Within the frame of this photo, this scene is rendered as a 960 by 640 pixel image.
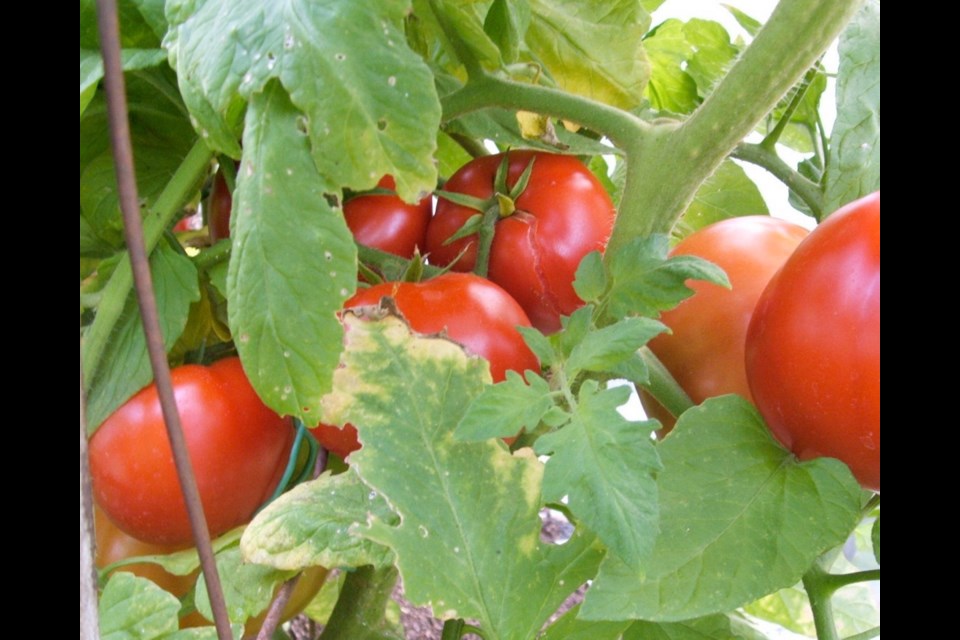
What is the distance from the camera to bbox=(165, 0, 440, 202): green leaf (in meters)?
0.36

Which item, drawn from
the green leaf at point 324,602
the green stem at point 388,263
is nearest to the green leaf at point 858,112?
the green stem at point 388,263

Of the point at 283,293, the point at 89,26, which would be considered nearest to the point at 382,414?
the point at 283,293

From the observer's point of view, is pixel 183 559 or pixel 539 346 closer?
pixel 539 346

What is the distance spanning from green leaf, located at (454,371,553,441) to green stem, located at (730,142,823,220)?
35 centimetres

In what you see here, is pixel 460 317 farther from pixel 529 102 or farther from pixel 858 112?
pixel 858 112

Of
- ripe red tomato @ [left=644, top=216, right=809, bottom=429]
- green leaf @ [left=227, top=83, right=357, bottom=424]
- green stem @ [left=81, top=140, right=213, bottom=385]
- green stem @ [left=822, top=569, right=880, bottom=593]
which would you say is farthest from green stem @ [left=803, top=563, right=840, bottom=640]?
green stem @ [left=81, top=140, right=213, bottom=385]

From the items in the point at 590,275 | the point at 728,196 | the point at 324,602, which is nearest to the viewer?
the point at 590,275

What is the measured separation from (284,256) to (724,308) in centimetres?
30

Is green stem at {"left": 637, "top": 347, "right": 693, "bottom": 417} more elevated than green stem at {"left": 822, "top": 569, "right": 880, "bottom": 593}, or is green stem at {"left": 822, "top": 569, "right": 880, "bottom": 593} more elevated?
green stem at {"left": 637, "top": 347, "right": 693, "bottom": 417}

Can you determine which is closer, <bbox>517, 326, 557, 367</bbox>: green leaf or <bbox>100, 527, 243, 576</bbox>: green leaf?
<bbox>517, 326, 557, 367</bbox>: green leaf

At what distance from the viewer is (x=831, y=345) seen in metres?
0.40

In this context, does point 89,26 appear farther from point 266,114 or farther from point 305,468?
point 305,468

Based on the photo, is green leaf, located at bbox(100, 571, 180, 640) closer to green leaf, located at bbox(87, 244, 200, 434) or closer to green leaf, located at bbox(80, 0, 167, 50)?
green leaf, located at bbox(87, 244, 200, 434)

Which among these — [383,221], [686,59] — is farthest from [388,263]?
[686,59]
